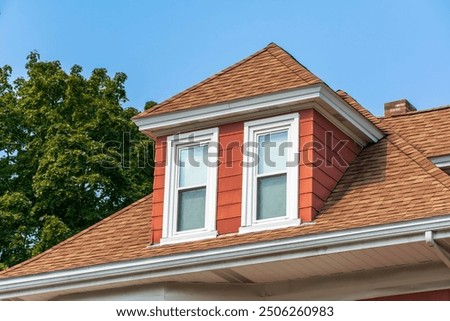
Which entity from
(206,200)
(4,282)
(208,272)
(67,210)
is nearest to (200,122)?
(206,200)

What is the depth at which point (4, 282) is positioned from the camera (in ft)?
59.7

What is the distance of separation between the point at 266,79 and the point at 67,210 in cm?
1683

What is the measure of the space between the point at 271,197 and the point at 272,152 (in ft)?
2.15

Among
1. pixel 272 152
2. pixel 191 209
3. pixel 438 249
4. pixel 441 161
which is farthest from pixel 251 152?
pixel 438 249

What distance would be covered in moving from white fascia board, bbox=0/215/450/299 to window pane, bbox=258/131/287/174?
1.62m

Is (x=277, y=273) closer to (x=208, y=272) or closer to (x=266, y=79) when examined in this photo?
(x=208, y=272)

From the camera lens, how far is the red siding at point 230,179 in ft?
57.4

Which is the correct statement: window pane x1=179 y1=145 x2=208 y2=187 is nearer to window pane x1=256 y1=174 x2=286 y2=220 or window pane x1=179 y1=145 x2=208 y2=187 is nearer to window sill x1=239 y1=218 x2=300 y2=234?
window pane x1=256 y1=174 x2=286 y2=220

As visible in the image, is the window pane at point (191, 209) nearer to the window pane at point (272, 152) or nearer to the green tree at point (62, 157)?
the window pane at point (272, 152)

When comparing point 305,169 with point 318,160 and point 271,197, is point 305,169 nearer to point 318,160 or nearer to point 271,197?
point 318,160

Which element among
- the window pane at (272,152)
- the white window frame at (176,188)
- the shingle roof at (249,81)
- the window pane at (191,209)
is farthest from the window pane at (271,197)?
the shingle roof at (249,81)

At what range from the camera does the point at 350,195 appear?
56.8 feet

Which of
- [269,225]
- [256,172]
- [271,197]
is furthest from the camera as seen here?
[256,172]

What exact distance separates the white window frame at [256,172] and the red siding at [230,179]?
97 mm
